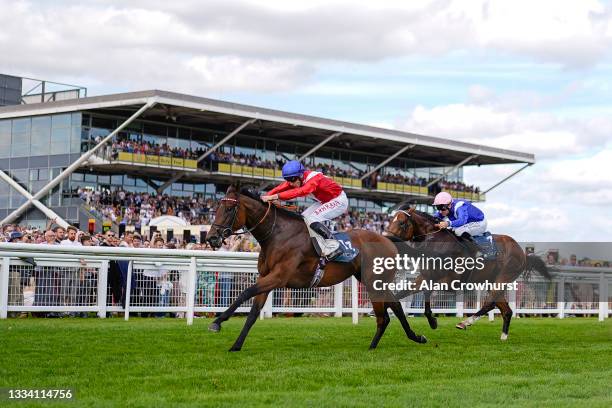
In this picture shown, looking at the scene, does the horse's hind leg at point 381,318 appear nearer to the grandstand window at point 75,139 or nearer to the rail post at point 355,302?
the rail post at point 355,302

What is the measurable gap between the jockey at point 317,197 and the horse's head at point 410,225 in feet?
6.04

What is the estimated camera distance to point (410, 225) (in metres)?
11.1

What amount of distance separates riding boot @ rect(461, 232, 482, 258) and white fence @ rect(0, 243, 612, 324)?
7.79 feet

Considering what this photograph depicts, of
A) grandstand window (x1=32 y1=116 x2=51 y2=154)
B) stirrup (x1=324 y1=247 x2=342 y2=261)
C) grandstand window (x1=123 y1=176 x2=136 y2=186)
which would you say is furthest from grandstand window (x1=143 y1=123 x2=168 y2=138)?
stirrup (x1=324 y1=247 x2=342 y2=261)

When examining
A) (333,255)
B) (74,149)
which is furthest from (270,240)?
(74,149)

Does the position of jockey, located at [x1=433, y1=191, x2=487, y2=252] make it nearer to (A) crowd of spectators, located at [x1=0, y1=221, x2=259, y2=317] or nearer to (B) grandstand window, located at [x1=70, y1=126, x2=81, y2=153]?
(A) crowd of spectators, located at [x1=0, y1=221, x2=259, y2=317]

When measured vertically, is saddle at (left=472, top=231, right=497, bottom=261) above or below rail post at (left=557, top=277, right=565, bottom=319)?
above

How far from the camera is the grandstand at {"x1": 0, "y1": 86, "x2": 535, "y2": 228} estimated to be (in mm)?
41125

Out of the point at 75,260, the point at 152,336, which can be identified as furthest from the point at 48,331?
the point at 75,260

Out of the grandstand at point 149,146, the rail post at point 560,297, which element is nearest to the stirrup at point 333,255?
the rail post at point 560,297

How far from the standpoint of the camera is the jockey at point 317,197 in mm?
8688

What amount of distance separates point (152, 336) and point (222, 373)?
2.90m

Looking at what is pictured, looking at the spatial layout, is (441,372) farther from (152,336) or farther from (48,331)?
(48,331)

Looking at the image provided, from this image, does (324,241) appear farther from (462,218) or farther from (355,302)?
(355,302)
